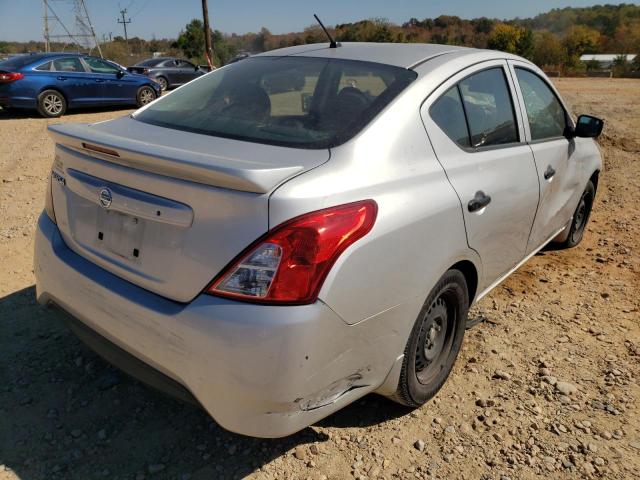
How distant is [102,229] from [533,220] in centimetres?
250

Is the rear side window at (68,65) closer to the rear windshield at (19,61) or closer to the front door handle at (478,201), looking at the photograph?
the rear windshield at (19,61)

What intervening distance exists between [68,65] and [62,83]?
1.76 ft

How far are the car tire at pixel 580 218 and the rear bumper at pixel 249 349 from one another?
129 inches

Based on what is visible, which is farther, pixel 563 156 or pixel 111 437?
pixel 563 156

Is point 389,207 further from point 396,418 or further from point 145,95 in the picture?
point 145,95

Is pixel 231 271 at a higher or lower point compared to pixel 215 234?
lower

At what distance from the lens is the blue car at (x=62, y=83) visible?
11.1 meters

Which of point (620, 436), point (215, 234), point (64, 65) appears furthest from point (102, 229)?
point (64, 65)

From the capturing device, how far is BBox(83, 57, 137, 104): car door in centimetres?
1259

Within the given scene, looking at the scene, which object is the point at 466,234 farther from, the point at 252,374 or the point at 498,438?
the point at 252,374

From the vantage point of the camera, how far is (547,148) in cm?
336

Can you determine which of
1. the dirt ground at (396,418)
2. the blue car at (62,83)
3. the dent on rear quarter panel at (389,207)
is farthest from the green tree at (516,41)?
the dent on rear quarter panel at (389,207)

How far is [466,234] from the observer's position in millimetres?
2436

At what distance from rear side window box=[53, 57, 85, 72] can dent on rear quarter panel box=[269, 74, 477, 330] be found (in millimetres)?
11719
